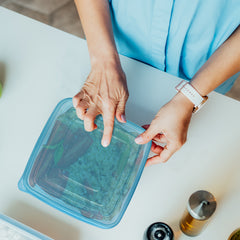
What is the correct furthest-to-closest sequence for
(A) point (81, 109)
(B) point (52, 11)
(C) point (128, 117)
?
1. (B) point (52, 11)
2. (C) point (128, 117)
3. (A) point (81, 109)

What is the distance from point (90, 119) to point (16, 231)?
296 mm

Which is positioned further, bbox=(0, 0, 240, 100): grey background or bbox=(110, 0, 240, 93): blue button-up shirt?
bbox=(0, 0, 240, 100): grey background

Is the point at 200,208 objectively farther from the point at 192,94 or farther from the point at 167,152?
the point at 192,94

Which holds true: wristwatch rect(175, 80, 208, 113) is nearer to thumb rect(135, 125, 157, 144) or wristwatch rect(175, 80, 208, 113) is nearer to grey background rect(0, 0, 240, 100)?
thumb rect(135, 125, 157, 144)

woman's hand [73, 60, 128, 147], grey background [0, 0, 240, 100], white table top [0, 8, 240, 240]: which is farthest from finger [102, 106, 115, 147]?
grey background [0, 0, 240, 100]

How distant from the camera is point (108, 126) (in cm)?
67

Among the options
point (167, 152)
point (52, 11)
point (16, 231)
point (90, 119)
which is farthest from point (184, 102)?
point (52, 11)

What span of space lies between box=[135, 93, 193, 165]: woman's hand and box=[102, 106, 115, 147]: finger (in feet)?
0.22

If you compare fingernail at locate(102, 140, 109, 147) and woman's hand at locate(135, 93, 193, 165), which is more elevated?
woman's hand at locate(135, 93, 193, 165)

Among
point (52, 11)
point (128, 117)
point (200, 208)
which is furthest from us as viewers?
point (52, 11)

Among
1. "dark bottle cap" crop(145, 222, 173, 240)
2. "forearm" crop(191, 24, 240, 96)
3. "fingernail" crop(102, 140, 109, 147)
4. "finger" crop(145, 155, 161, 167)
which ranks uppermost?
"forearm" crop(191, 24, 240, 96)

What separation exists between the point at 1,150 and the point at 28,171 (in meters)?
0.13

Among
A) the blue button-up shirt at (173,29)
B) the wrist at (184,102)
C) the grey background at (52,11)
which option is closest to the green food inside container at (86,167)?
the wrist at (184,102)

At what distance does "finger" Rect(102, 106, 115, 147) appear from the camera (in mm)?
669
